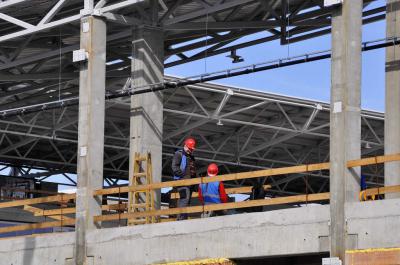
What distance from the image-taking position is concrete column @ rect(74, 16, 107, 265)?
81.5ft

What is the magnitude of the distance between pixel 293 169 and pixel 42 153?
35943 millimetres

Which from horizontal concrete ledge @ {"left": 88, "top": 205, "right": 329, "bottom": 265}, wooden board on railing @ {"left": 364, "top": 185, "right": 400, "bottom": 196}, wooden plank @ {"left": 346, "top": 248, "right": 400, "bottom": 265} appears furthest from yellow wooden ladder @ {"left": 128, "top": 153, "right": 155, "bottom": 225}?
wooden plank @ {"left": 346, "top": 248, "right": 400, "bottom": 265}

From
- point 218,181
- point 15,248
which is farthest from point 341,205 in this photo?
point 15,248

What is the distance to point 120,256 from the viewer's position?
76.0 ft

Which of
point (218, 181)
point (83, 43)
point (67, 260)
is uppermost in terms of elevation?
point (83, 43)

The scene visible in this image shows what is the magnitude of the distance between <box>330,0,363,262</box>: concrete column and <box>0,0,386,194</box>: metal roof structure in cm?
53

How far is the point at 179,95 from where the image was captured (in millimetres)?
43375

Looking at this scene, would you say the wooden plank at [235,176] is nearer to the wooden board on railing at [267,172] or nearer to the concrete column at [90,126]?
the wooden board on railing at [267,172]

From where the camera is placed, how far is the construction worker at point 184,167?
76.6 ft

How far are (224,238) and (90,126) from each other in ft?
17.0

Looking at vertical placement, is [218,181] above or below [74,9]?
below

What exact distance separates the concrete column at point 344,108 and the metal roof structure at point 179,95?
53 cm

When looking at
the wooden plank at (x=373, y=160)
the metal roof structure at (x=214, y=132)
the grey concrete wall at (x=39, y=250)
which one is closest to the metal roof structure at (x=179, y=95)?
the metal roof structure at (x=214, y=132)

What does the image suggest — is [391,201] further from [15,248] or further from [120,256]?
[15,248]
